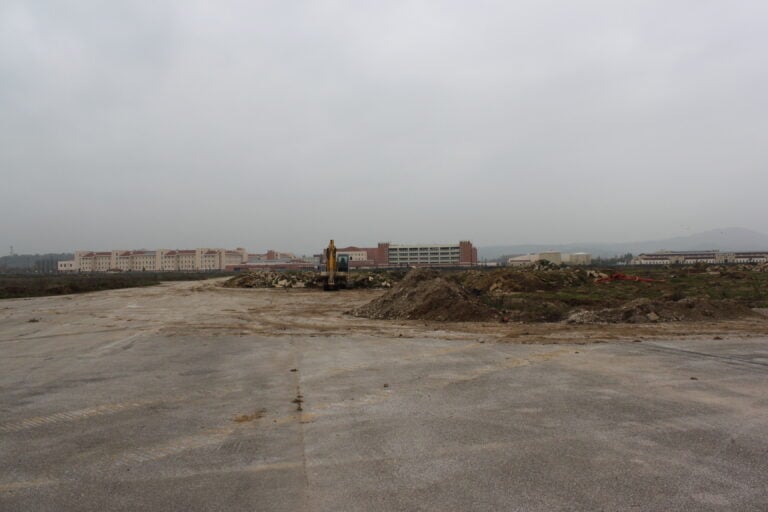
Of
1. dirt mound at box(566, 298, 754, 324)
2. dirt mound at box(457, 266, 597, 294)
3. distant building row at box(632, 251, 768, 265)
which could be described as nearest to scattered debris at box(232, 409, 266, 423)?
dirt mound at box(566, 298, 754, 324)

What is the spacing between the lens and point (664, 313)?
54.3 feet

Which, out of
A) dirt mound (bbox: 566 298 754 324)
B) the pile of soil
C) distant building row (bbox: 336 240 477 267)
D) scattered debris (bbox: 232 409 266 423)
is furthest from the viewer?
distant building row (bbox: 336 240 477 267)

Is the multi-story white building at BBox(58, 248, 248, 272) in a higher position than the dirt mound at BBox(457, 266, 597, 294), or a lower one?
higher

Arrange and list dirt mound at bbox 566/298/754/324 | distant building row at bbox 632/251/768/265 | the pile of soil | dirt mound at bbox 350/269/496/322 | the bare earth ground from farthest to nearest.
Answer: distant building row at bbox 632/251/768/265 → the pile of soil → dirt mound at bbox 350/269/496/322 → dirt mound at bbox 566/298/754/324 → the bare earth ground

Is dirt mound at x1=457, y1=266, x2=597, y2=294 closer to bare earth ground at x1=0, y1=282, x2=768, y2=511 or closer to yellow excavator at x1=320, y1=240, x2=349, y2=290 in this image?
yellow excavator at x1=320, y1=240, x2=349, y2=290

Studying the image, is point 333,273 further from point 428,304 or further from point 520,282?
point 428,304

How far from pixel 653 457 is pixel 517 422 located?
5.27 ft

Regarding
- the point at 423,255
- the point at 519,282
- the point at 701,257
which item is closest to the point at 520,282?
the point at 519,282

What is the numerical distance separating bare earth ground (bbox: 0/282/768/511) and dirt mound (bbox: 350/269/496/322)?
5.65 m

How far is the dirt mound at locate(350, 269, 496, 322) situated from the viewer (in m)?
18.1

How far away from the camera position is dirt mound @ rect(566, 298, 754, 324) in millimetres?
16281

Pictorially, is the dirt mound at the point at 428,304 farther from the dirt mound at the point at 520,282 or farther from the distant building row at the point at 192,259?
the distant building row at the point at 192,259

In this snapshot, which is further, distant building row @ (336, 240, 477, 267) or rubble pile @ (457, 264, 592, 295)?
distant building row @ (336, 240, 477, 267)

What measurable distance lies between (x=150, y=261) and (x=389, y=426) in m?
178
